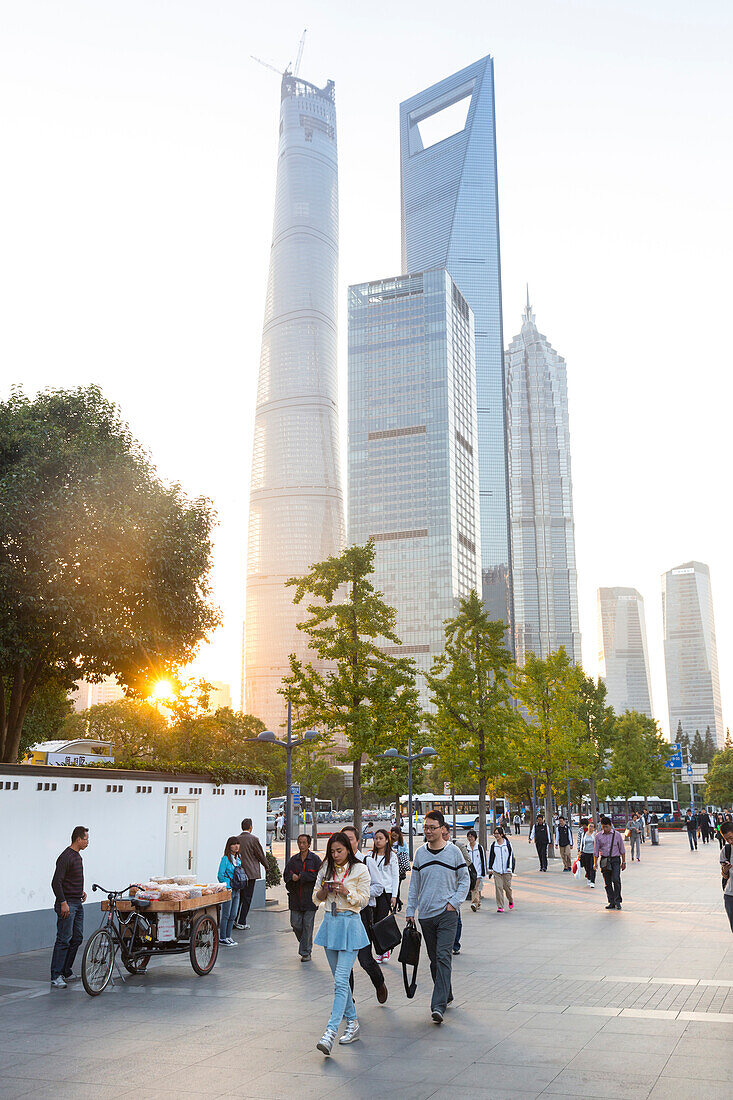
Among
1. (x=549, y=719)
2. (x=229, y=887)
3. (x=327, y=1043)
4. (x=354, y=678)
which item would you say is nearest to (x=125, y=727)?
(x=549, y=719)

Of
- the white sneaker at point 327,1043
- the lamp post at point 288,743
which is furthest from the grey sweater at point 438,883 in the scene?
the lamp post at point 288,743

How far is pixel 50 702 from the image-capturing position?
122ft

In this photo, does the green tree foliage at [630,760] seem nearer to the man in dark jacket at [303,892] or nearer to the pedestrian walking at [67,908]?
the man in dark jacket at [303,892]

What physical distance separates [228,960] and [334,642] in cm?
1829

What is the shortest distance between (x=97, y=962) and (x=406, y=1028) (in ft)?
12.8

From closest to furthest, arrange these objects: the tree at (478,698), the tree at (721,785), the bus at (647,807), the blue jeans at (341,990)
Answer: the blue jeans at (341,990) → the tree at (478,698) → the bus at (647,807) → the tree at (721,785)

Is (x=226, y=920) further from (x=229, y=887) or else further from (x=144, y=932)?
(x=144, y=932)

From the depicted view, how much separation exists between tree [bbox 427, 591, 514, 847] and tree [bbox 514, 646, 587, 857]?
726 cm

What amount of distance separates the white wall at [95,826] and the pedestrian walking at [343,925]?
6726 mm

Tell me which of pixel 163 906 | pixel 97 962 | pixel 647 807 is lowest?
pixel 647 807

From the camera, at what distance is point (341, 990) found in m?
7.70

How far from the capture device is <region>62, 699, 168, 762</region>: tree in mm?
49188

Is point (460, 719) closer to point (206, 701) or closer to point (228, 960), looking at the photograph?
point (206, 701)

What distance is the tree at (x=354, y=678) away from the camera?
98.3ft
